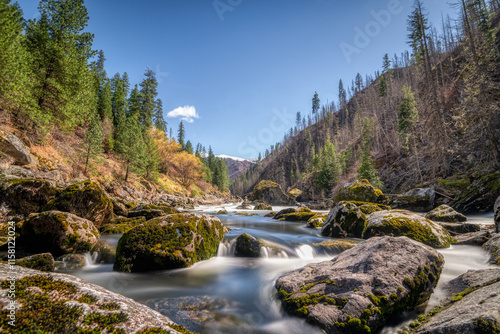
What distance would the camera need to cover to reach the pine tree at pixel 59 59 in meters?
16.6

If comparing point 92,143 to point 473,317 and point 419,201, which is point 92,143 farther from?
point 419,201

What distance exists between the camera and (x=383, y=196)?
19.8 metres

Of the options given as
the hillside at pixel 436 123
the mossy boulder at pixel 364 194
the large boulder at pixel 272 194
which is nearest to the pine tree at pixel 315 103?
the hillside at pixel 436 123

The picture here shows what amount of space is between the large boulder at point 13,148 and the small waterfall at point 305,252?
17.2 metres

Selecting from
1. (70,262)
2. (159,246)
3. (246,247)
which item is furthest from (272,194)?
(70,262)

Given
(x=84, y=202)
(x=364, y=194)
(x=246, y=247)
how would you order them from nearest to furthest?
(x=246, y=247), (x=84, y=202), (x=364, y=194)

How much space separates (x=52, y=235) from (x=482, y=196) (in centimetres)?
2247

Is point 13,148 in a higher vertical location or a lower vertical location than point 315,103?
lower

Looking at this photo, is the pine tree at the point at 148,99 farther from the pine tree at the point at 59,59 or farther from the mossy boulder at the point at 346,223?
the mossy boulder at the point at 346,223

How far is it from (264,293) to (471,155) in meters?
26.7

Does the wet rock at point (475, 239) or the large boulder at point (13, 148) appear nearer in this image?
the wet rock at point (475, 239)

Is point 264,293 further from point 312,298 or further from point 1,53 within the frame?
point 1,53

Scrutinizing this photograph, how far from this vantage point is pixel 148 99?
4472 cm

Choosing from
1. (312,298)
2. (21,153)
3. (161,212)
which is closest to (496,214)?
(312,298)
